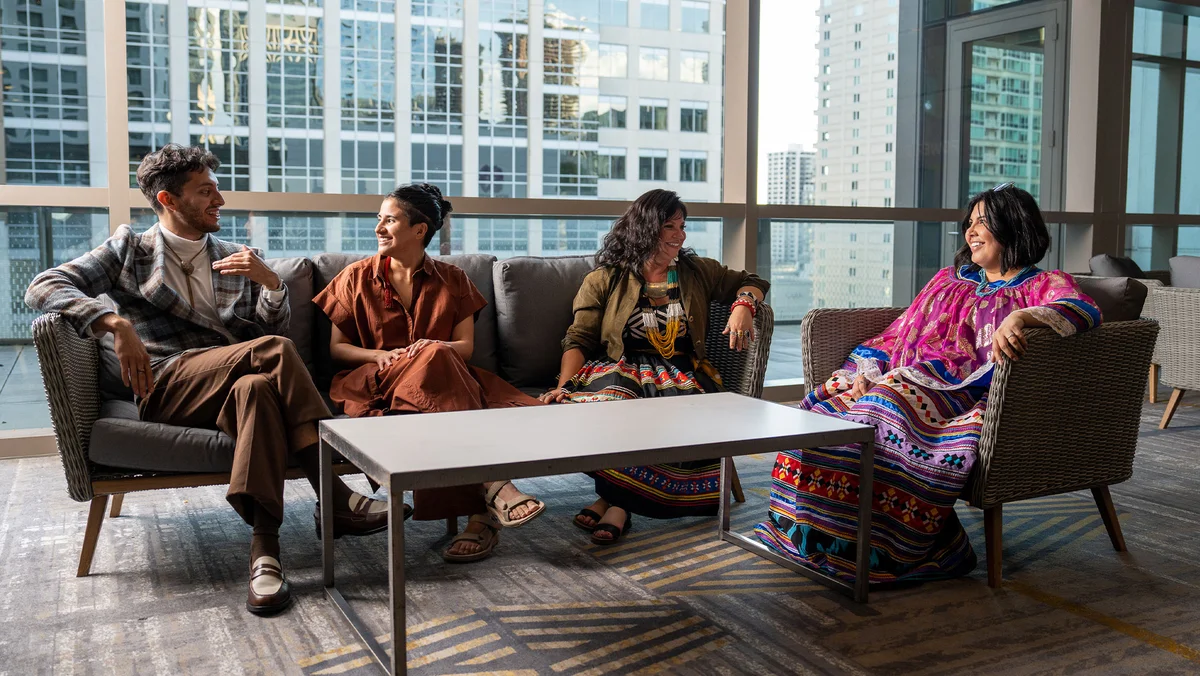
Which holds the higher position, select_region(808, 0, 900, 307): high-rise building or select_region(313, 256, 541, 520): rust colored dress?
select_region(808, 0, 900, 307): high-rise building

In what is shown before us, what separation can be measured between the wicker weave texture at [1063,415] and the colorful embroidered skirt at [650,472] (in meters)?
0.78

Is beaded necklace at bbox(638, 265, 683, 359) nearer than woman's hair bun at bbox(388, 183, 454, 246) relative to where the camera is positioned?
No

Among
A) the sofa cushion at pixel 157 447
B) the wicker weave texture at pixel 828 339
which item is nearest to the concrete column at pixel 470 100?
the wicker weave texture at pixel 828 339

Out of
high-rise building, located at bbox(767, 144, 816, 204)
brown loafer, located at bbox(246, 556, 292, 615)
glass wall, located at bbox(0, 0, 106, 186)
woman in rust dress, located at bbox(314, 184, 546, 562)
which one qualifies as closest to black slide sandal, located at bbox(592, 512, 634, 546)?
woman in rust dress, located at bbox(314, 184, 546, 562)

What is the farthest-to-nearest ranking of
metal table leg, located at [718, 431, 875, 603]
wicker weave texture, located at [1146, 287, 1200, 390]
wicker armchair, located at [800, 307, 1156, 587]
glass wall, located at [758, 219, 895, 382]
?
glass wall, located at [758, 219, 895, 382]
wicker weave texture, located at [1146, 287, 1200, 390]
wicker armchair, located at [800, 307, 1156, 587]
metal table leg, located at [718, 431, 875, 603]

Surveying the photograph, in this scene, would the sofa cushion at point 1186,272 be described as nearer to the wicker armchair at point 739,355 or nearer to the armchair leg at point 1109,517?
the armchair leg at point 1109,517

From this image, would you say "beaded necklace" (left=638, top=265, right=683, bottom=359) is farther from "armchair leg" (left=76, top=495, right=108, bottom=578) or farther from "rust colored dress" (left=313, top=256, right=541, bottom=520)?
"armchair leg" (left=76, top=495, right=108, bottom=578)

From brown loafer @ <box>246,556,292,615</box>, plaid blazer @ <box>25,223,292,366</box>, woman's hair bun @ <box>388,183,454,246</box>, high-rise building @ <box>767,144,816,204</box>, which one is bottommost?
brown loafer @ <box>246,556,292,615</box>

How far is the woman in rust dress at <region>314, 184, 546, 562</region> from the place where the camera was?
267cm

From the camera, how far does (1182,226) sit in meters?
6.23

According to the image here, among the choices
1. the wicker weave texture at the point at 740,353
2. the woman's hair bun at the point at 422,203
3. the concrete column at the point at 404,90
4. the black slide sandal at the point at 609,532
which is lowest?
the black slide sandal at the point at 609,532

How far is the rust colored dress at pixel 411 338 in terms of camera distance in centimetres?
265

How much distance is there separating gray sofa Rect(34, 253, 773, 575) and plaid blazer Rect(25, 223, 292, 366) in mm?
143

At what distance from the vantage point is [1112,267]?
513cm
